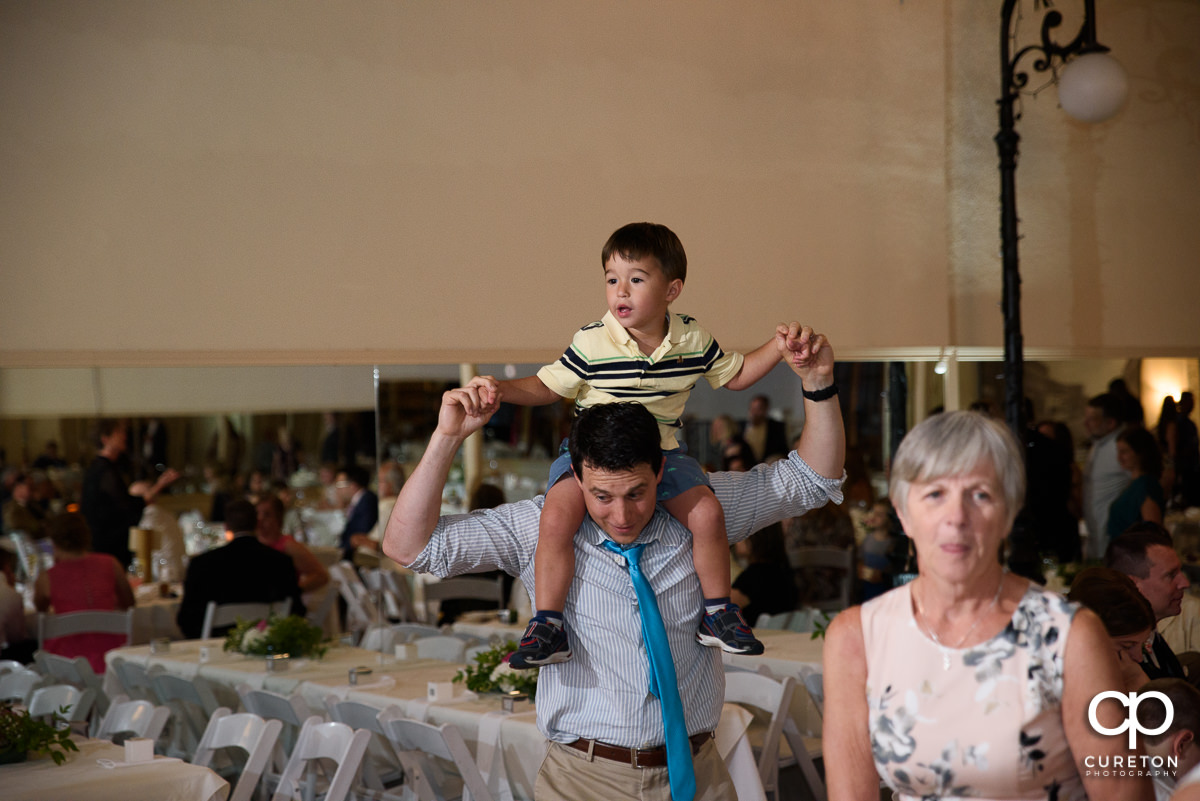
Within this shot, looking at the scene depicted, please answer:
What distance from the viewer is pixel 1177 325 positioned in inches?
332

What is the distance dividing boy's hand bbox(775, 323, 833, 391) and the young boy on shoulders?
0.09 ft

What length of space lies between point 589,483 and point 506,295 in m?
3.94

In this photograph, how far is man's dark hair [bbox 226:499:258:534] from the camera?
7.24m

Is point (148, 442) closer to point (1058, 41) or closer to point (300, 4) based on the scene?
point (300, 4)

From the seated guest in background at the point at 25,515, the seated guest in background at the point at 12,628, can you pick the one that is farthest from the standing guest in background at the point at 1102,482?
the seated guest in background at the point at 25,515

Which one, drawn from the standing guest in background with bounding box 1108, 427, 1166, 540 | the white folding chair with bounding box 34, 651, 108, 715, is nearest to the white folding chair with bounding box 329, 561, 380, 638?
the white folding chair with bounding box 34, 651, 108, 715

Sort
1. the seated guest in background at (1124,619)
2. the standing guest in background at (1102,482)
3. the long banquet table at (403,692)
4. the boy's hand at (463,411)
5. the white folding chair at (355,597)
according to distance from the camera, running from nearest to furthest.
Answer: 1. the boy's hand at (463,411)
2. the seated guest in background at (1124,619)
3. the long banquet table at (403,692)
4. the standing guest in background at (1102,482)
5. the white folding chair at (355,597)

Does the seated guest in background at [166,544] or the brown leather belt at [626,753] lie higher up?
the brown leather belt at [626,753]

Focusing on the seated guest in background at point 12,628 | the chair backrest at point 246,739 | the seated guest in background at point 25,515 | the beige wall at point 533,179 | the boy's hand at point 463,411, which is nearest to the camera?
the boy's hand at point 463,411

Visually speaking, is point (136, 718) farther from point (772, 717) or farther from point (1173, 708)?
point (1173, 708)

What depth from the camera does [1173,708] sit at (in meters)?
2.57

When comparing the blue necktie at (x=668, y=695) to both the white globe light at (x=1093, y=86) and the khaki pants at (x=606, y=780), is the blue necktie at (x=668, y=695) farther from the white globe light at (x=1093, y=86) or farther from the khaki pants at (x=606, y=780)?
the white globe light at (x=1093, y=86)

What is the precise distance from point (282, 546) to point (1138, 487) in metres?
5.77

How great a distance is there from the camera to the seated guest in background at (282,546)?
8430 millimetres
